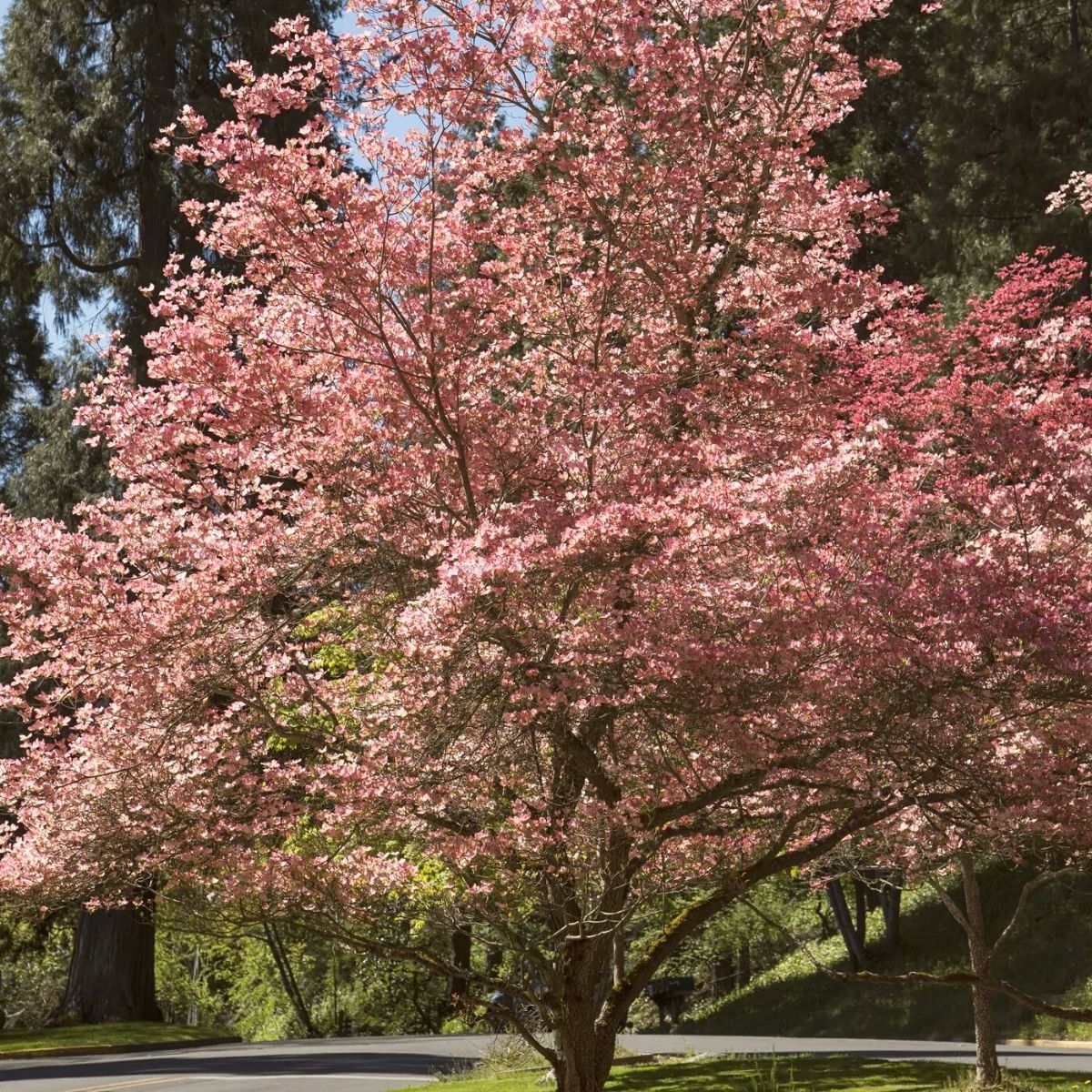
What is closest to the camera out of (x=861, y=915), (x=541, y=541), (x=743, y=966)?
(x=541, y=541)

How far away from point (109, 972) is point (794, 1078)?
13735mm

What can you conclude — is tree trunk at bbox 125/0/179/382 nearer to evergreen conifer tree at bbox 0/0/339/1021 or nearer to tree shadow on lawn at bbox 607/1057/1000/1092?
evergreen conifer tree at bbox 0/0/339/1021

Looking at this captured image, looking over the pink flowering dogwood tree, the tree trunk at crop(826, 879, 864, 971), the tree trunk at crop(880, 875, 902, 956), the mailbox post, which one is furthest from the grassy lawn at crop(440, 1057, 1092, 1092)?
the mailbox post

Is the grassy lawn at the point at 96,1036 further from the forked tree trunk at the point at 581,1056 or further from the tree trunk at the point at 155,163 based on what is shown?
the forked tree trunk at the point at 581,1056

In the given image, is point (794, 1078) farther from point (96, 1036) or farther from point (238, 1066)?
point (96, 1036)

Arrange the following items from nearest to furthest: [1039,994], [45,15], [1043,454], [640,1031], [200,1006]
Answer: [1043,454] < [1039,994] < [45,15] < [640,1031] < [200,1006]

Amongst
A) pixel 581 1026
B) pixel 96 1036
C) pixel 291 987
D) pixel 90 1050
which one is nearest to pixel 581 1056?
pixel 581 1026

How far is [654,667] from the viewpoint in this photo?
6812mm

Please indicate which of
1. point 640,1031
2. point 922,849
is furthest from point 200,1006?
point 922,849

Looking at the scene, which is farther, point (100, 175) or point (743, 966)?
point (743, 966)

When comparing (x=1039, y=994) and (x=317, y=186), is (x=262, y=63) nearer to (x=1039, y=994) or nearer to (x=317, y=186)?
(x=317, y=186)

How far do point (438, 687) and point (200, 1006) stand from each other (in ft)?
104

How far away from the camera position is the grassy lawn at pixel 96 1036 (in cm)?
1936

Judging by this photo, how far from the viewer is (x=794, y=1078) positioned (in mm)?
12797
